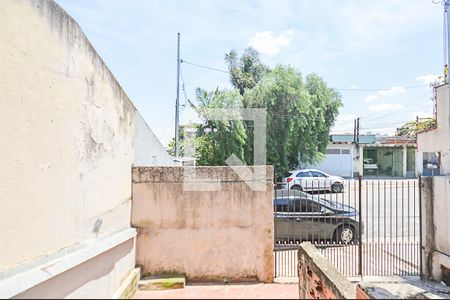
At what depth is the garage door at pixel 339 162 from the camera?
74.4ft

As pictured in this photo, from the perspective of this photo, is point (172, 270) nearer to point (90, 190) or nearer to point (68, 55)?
point (90, 190)

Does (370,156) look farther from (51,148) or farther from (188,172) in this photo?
(51,148)

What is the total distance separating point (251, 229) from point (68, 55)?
3435 millimetres

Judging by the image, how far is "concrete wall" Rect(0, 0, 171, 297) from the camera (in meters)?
2.35

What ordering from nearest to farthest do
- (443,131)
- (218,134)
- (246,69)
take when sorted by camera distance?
(443,131) → (218,134) → (246,69)

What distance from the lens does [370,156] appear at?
26.0m

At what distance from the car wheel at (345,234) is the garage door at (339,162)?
1635 cm

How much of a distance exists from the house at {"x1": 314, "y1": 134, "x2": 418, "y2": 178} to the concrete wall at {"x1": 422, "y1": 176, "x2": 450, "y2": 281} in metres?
15.8

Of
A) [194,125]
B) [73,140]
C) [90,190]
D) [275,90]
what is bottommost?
[90,190]

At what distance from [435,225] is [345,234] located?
197 cm

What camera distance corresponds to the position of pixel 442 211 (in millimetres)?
4980

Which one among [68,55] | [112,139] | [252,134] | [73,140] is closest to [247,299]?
[73,140]

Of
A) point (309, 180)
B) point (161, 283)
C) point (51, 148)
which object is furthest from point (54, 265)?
point (309, 180)

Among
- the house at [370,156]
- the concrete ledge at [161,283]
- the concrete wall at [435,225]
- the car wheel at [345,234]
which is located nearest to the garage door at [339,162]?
the house at [370,156]
